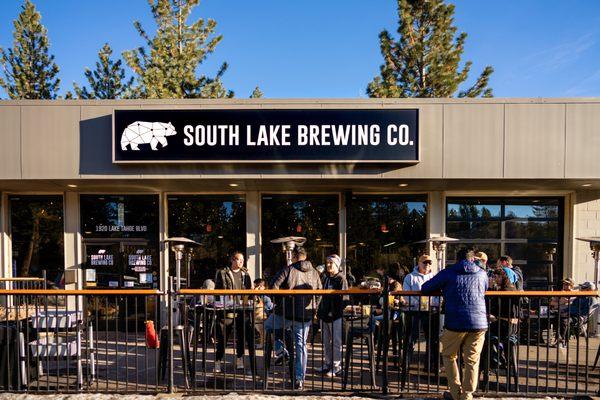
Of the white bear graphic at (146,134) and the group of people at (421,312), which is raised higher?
the white bear graphic at (146,134)

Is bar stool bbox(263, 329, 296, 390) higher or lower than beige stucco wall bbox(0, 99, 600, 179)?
lower

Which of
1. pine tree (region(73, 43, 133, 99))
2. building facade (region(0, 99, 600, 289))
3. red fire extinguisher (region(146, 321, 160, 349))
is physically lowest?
red fire extinguisher (region(146, 321, 160, 349))

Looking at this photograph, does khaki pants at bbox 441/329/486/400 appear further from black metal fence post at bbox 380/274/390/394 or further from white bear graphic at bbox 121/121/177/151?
white bear graphic at bbox 121/121/177/151

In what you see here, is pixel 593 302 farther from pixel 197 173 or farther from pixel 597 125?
pixel 197 173

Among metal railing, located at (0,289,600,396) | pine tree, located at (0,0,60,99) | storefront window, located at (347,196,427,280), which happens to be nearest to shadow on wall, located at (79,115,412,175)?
storefront window, located at (347,196,427,280)

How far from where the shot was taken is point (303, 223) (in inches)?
378

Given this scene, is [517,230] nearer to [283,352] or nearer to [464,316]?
[464,316]

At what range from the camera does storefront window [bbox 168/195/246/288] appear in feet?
31.0

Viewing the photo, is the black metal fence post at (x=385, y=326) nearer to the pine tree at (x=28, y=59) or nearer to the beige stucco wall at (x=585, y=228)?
the beige stucco wall at (x=585, y=228)

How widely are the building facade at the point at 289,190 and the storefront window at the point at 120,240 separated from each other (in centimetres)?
3

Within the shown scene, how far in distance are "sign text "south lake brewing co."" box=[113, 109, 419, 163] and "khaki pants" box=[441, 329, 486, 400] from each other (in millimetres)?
3714

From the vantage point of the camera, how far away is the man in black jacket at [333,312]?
528 centimetres

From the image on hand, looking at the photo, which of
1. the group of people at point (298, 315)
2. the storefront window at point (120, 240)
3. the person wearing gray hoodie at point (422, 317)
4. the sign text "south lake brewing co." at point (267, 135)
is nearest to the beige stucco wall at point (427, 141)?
the sign text "south lake brewing co." at point (267, 135)

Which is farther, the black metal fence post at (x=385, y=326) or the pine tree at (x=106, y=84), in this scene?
the pine tree at (x=106, y=84)
